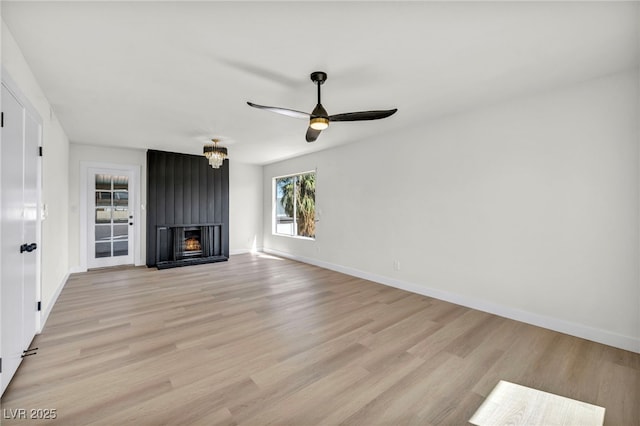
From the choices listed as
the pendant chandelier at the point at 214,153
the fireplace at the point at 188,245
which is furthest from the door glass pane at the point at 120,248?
the pendant chandelier at the point at 214,153

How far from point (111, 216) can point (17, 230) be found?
13.3 ft

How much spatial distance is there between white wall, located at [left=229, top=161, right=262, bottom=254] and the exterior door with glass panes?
2.22 metres

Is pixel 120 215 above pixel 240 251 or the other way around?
above

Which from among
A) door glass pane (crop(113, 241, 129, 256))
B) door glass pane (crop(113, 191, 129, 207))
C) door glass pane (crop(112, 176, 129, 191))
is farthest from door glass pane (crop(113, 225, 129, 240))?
door glass pane (crop(112, 176, 129, 191))

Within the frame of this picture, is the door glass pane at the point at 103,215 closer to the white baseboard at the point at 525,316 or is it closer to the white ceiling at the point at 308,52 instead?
the white ceiling at the point at 308,52

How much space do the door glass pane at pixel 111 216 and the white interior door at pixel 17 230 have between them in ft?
10.9

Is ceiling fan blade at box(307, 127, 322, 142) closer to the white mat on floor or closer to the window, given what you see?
the white mat on floor

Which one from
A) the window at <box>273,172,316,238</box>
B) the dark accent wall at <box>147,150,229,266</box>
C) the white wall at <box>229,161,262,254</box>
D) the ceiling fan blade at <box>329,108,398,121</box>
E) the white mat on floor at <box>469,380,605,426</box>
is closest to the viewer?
the white mat on floor at <box>469,380,605,426</box>

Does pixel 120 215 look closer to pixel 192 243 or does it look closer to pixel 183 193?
pixel 183 193

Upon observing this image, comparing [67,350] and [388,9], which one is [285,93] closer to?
[388,9]

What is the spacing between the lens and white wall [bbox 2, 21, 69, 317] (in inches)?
83.6

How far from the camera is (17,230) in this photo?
7.13 feet

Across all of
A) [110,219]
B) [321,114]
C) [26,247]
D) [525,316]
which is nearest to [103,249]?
[110,219]

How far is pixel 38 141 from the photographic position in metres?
2.78
